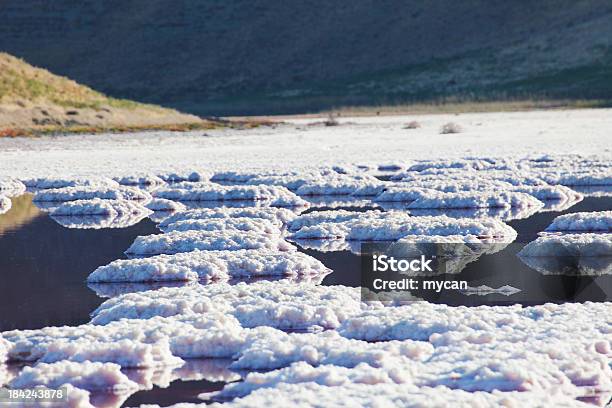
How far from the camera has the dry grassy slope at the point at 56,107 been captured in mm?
48750

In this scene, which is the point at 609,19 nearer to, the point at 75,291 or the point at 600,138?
the point at 600,138

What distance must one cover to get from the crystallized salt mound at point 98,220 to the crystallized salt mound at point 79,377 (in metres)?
9.35

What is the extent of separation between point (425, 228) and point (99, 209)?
6.17 meters

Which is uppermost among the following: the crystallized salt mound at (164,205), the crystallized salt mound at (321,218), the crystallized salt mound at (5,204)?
the crystallized salt mound at (321,218)

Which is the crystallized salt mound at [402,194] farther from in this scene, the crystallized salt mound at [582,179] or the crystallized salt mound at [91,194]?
the crystallized salt mound at [91,194]

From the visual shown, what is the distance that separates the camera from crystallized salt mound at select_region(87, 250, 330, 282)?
43.0ft

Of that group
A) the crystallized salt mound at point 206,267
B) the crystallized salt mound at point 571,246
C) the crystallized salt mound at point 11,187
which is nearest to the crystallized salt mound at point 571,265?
the crystallized salt mound at point 571,246

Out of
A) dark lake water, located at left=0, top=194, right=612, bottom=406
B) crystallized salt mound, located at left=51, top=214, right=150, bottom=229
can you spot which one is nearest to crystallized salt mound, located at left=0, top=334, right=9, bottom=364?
dark lake water, located at left=0, top=194, right=612, bottom=406

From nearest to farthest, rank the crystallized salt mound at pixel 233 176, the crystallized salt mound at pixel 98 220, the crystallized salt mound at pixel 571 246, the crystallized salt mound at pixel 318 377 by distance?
the crystallized salt mound at pixel 318 377 → the crystallized salt mound at pixel 571 246 → the crystallized salt mound at pixel 98 220 → the crystallized salt mound at pixel 233 176

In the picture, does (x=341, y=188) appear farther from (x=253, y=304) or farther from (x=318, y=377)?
(x=318, y=377)

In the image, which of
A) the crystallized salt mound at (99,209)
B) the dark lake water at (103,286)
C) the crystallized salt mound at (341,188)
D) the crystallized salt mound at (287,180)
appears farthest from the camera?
the crystallized salt mound at (287,180)

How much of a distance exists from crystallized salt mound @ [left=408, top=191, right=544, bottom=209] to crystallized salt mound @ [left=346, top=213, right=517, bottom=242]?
2.75 m

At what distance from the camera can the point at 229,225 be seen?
16391 mm

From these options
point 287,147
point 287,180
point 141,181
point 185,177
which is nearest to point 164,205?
point 287,180
